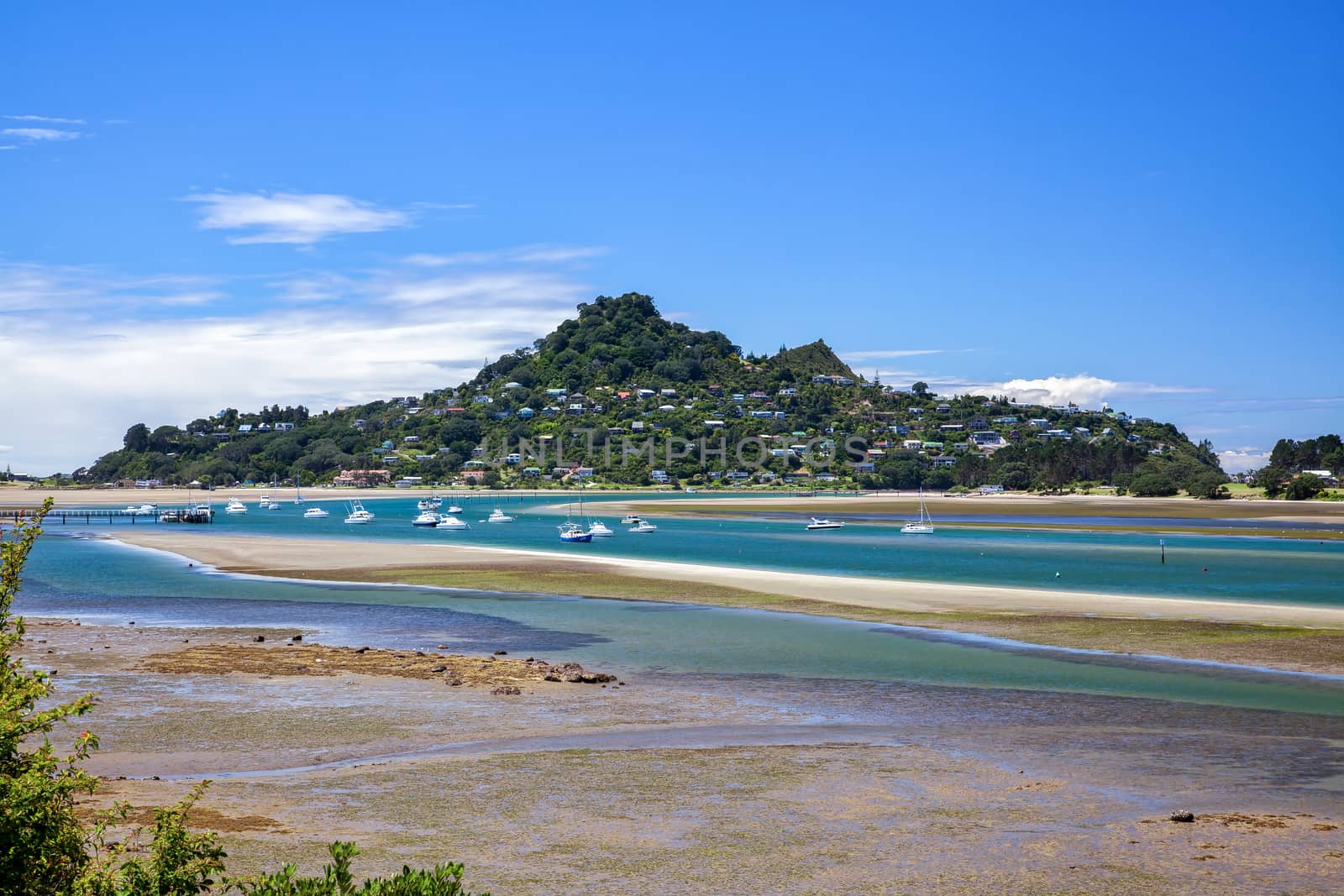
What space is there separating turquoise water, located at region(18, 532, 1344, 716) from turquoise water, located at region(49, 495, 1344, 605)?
20061 mm

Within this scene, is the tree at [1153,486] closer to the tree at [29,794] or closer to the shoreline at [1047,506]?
the shoreline at [1047,506]

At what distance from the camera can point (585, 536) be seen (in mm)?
93812

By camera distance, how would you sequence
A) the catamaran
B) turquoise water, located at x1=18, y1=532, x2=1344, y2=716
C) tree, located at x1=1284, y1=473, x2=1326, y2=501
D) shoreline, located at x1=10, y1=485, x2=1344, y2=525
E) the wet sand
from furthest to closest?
tree, located at x1=1284, y1=473, x2=1326, y2=501 < shoreline, located at x1=10, y1=485, x2=1344, y2=525 < the catamaran < turquoise water, located at x1=18, y1=532, x2=1344, y2=716 < the wet sand

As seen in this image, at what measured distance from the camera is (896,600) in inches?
1890

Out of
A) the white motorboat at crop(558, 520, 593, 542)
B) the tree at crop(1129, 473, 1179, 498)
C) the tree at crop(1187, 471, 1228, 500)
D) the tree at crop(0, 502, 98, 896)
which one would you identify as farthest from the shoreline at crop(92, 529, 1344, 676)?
the tree at crop(1129, 473, 1179, 498)

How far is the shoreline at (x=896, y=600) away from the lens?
1390 inches

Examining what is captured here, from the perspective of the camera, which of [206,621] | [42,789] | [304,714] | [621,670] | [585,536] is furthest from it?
[585,536]

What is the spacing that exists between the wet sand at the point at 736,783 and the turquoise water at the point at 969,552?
99.1 feet

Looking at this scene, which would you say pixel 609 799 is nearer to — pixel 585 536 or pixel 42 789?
pixel 42 789

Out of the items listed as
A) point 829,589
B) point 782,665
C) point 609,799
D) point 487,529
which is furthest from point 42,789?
point 487,529

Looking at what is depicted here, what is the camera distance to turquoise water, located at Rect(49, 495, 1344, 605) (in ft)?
188

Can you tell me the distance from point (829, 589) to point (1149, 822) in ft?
116

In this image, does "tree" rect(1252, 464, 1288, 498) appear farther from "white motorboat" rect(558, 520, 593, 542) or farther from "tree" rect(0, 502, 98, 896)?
"tree" rect(0, 502, 98, 896)

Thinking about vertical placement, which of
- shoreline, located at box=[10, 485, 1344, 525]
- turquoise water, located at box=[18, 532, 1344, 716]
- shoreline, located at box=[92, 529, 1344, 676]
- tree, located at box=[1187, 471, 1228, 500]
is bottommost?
turquoise water, located at box=[18, 532, 1344, 716]
